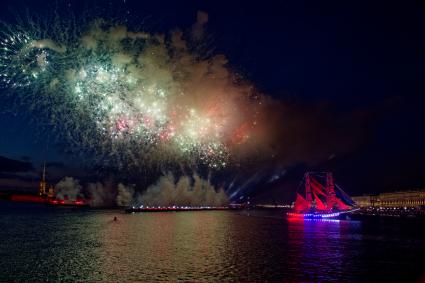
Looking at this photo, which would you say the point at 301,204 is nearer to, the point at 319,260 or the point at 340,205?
the point at 340,205

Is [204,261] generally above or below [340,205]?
below

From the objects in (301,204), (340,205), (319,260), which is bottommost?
(319,260)

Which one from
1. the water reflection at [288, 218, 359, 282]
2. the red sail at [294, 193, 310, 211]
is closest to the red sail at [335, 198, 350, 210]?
the red sail at [294, 193, 310, 211]

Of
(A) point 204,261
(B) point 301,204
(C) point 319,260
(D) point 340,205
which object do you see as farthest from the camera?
(D) point 340,205

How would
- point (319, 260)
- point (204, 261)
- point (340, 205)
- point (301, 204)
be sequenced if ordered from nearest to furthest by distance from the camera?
point (204, 261) < point (319, 260) < point (301, 204) < point (340, 205)

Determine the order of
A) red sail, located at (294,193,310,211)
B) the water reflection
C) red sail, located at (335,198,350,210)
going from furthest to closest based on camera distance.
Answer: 1. red sail, located at (335,198,350,210)
2. red sail, located at (294,193,310,211)
3. the water reflection

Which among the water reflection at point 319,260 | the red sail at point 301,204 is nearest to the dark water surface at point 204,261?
the water reflection at point 319,260

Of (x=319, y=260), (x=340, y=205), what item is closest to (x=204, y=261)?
(x=319, y=260)

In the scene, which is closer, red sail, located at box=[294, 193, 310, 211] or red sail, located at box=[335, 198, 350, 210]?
red sail, located at box=[294, 193, 310, 211]

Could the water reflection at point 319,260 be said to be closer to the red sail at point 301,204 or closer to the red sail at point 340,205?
the red sail at point 301,204

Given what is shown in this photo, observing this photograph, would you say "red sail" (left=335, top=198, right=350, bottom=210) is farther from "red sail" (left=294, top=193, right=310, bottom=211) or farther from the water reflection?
the water reflection

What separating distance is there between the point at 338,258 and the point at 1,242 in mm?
48286

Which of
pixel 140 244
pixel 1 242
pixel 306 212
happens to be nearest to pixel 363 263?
pixel 140 244

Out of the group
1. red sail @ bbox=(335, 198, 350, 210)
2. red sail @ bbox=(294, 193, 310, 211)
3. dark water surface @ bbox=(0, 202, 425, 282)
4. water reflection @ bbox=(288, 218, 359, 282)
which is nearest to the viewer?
dark water surface @ bbox=(0, 202, 425, 282)
